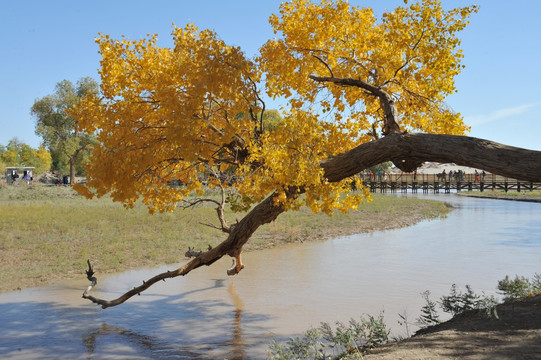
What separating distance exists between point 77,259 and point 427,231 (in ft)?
56.0

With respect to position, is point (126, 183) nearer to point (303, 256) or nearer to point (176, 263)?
point (176, 263)

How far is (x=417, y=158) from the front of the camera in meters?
7.59

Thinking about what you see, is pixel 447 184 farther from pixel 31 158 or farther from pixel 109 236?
pixel 31 158

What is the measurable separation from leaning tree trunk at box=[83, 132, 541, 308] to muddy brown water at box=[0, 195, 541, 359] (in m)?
1.41

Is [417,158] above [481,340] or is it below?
above

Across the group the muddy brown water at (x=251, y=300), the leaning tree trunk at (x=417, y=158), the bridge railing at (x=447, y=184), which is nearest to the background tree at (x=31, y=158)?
the bridge railing at (x=447, y=184)

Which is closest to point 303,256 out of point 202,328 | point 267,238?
point 267,238

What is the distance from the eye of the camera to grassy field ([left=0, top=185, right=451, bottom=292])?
15.7 metres

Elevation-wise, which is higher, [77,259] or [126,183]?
[126,183]

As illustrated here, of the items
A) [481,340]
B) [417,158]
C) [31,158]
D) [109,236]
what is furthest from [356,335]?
[31,158]

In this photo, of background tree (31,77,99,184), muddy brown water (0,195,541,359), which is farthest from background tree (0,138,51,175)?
muddy brown water (0,195,541,359)

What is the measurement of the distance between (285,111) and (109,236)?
11.9 m

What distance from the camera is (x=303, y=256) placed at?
60.4 ft

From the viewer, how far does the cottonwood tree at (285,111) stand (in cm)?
791
